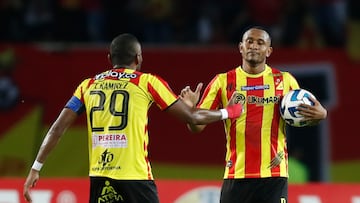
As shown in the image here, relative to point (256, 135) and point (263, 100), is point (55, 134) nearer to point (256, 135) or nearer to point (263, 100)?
point (256, 135)

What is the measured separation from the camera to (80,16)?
13547 mm

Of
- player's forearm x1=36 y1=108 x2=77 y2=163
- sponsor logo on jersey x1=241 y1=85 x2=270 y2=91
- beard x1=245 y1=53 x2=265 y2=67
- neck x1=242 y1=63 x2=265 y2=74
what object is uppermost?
beard x1=245 y1=53 x2=265 y2=67

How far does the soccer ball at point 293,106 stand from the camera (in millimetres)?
8227

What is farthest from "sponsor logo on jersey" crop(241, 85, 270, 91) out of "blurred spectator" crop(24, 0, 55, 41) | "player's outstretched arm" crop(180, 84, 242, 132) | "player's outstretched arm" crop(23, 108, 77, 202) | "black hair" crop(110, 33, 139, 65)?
"blurred spectator" crop(24, 0, 55, 41)

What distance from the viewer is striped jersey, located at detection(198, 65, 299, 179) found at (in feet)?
27.6

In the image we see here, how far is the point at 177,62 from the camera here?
42.5 feet

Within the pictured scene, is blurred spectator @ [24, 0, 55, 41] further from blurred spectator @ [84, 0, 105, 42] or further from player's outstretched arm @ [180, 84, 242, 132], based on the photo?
player's outstretched arm @ [180, 84, 242, 132]

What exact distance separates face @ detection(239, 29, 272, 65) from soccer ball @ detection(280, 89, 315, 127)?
397mm

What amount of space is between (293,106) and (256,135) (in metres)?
0.40

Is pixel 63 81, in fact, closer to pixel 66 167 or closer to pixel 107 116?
pixel 66 167

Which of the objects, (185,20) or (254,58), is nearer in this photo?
(254,58)

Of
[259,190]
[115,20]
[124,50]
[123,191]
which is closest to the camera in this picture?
[123,191]

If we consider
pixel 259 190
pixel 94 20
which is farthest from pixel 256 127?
pixel 94 20

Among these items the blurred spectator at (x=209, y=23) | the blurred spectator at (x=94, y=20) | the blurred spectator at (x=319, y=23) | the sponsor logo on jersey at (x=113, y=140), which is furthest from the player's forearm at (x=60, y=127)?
the blurred spectator at (x=319, y=23)
